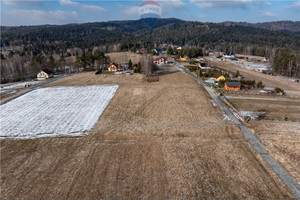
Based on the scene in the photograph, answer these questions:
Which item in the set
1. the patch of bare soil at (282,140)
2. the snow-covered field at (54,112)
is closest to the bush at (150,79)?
the snow-covered field at (54,112)

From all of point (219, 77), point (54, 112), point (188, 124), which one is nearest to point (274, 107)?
point (188, 124)

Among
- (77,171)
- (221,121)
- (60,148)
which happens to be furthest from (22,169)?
(221,121)

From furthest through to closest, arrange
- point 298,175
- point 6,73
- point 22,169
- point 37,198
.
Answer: point 6,73 → point 22,169 → point 298,175 → point 37,198

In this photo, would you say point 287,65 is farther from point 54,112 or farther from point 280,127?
point 54,112

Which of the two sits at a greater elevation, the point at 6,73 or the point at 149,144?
the point at 6,73

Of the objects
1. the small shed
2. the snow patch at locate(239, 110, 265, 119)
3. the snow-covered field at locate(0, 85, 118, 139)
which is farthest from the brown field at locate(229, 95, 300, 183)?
the snow-covered field at locate(0, 85, 118, 139)

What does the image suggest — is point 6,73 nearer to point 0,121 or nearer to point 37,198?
point 0,121
